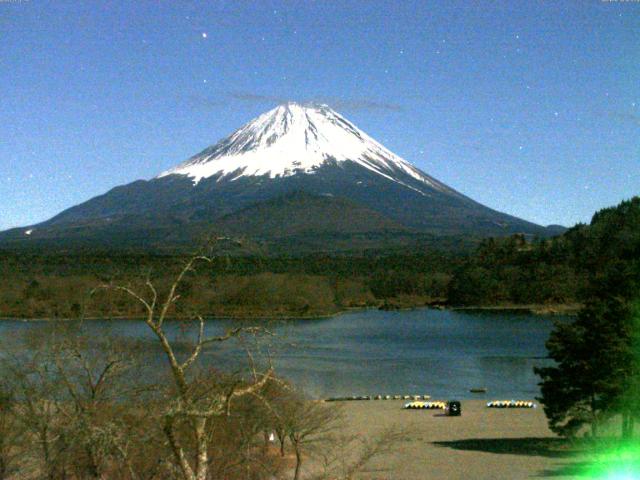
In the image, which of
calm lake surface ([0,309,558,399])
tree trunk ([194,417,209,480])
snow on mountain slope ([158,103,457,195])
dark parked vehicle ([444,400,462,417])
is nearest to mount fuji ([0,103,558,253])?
snow on mountain slope ([158,103,457,195])

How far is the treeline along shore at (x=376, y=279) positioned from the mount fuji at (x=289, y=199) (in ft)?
118

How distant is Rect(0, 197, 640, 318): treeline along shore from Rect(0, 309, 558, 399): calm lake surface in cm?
495

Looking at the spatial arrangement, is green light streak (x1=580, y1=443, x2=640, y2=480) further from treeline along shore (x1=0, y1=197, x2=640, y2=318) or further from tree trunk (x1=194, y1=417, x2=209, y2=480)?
treeline along shore (x1=0, y1=197, x2=640, y2=318)

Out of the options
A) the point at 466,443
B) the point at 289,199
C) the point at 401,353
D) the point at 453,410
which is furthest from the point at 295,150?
the point at 466,443

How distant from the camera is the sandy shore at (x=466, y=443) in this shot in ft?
51.9

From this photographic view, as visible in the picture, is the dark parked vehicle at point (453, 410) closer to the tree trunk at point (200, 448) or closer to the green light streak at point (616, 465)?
the green light streak at point (616, 465)

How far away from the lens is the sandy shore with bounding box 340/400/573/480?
15.8 metres

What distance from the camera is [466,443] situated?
19.6m

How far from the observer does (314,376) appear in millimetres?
32812

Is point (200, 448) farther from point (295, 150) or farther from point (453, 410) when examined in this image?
point (295, 150)

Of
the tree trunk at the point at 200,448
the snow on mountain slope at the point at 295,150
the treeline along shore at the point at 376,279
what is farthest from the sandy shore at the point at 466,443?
the snow on mountain slope at the point at 295,150

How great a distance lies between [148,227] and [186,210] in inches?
672

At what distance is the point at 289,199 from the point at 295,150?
35222mm

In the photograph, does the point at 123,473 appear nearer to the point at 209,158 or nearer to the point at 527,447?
the point at 527,447
